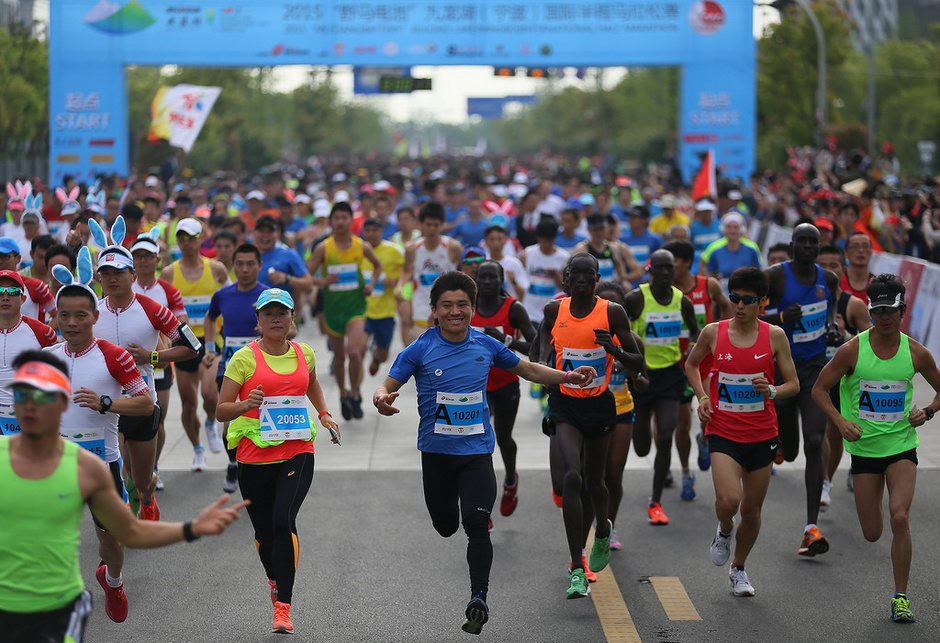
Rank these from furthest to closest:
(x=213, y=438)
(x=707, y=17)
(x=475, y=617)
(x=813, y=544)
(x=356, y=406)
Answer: (x=707, y=17), (x=356, y=406), (x=213, y=438), (x=813, y=544), (x=475, y=617)

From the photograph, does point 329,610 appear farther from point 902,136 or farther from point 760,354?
point 902,136

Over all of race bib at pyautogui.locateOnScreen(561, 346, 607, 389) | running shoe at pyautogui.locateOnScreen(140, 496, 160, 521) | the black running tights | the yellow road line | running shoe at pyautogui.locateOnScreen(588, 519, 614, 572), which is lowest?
the yellow road line

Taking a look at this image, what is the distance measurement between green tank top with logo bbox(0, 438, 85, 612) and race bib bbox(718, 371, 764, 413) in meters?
4.02

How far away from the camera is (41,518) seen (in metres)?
4.85

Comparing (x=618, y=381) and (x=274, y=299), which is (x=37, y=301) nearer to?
(x=274, y=299)

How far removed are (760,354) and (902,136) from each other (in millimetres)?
41016

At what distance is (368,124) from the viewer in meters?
148

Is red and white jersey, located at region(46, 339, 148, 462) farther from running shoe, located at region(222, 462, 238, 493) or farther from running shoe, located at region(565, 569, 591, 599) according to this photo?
running shoe, located at region(222, 462, 238, 493)

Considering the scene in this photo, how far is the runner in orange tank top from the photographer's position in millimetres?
7910

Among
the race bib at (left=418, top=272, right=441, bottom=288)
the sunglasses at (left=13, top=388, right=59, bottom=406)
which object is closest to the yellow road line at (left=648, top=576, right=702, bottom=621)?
the sunglasses at (left=13, top=388, right=59, bottom=406)

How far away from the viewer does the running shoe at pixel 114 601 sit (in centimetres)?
720

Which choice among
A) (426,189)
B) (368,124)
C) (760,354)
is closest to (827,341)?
(760,354)

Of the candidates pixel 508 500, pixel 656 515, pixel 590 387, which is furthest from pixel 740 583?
pixel 508 500

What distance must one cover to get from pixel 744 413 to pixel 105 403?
337 centimetres
